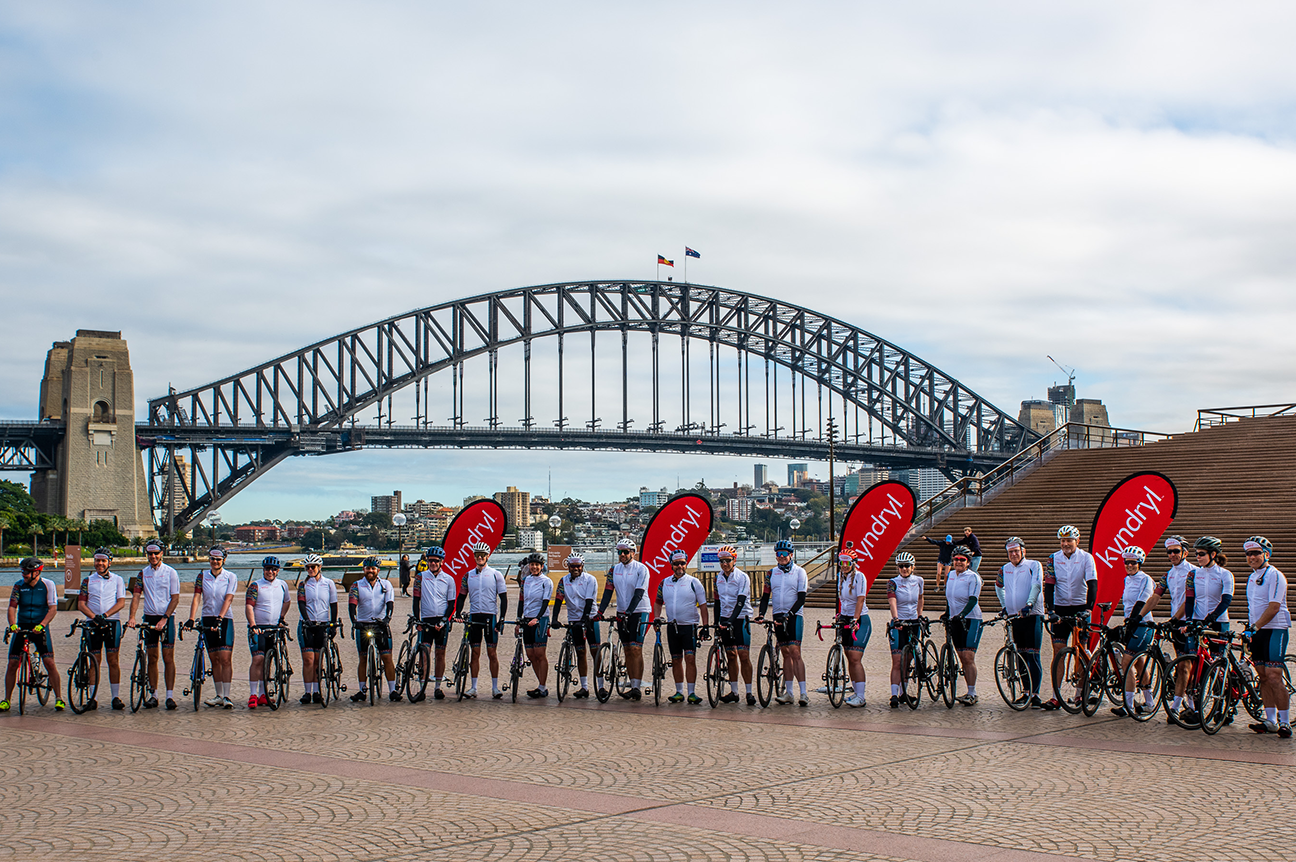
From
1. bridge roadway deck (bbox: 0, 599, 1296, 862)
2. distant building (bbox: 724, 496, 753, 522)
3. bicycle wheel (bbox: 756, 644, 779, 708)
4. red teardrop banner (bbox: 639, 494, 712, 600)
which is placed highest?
distant building (bbox: 724, 496, 753, 522)

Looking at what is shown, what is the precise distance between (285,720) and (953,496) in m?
30.7

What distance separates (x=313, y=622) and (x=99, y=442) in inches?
3090

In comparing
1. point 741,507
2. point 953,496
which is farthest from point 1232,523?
point 741,507

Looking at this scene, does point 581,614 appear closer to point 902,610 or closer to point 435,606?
point 435,606

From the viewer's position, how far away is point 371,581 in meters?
14.2

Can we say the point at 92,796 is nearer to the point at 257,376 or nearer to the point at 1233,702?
the point at 1233,702

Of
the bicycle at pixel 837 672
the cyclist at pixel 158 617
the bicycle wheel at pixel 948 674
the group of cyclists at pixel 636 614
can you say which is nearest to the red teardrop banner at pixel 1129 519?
the group of cyclists at pixel 636 614

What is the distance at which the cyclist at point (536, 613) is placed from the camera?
14086 mm

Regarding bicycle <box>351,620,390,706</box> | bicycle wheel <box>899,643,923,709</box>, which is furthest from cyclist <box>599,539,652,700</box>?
bicycle wheel <box>899,643,923,709</box>

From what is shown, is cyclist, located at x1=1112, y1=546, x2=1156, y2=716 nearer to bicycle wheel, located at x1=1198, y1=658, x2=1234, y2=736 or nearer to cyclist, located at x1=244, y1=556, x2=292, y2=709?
bicycle wheel, located at x1=1198, y1=658, x2=1234, y2=736

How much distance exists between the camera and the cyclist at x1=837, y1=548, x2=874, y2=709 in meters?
13.2

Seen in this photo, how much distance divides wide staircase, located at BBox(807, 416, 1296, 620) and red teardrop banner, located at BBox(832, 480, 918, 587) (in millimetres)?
9465

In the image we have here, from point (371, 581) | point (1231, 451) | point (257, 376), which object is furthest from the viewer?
point (257, 376)

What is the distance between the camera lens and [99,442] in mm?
84312
